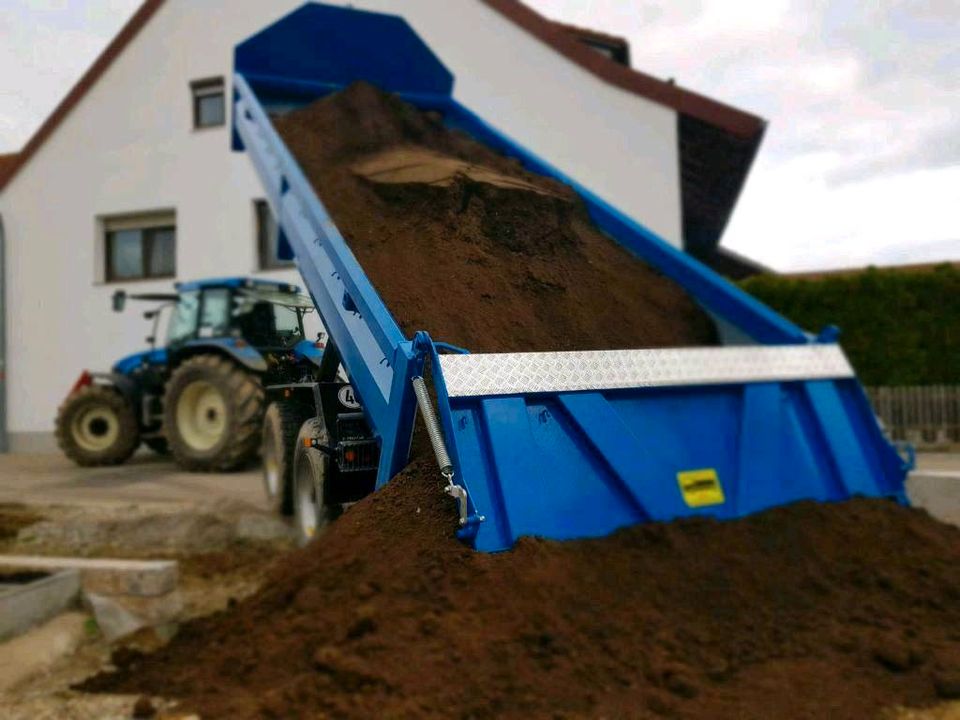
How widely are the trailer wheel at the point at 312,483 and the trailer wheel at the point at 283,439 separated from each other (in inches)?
1.2

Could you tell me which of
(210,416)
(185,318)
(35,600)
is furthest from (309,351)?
(185,318)

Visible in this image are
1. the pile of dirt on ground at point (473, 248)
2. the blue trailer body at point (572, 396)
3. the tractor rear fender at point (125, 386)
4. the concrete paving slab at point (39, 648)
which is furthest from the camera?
the tractor rear fender at point (125, 386)

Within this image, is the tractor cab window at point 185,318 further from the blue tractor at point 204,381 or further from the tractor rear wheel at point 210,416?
the tractor rear wheel at point 210,416

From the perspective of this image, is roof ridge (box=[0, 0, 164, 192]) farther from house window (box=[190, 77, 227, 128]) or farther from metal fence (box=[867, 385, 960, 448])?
metal fence (box=[867, 385, 960, 448])

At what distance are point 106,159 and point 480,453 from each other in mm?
10757

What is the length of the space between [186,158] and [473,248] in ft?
31.2

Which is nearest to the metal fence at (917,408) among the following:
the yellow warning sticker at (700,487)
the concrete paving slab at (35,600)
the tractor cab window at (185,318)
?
the tractor cab window at (185,318)

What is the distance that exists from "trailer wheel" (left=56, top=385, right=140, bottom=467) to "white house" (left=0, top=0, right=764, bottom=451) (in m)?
1.03

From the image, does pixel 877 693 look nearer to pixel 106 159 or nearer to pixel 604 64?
pixel 604 64

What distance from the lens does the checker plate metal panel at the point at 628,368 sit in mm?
1726

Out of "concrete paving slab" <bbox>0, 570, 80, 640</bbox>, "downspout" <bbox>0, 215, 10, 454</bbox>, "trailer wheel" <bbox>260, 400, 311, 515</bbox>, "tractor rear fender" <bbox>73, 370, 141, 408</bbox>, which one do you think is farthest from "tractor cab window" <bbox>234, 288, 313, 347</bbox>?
"tractor rear fender" <bbox>73, 370, 141, 408</bbox>

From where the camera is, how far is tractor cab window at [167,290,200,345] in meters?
4.84

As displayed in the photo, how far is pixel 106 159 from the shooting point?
35.6 ft

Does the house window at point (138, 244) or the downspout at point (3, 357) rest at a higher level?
the house window at point (138, 244)
